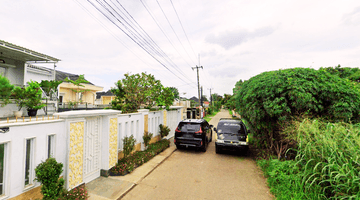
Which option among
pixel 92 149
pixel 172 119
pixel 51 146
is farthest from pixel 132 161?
pixel 172 119

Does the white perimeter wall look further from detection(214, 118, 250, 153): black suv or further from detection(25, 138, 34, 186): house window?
detection(214, 118, 250, 153): black suv

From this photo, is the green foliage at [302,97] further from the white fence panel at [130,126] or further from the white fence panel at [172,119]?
the white fence panel at [172,119]

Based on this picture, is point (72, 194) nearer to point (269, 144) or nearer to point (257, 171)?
point (257, 171)

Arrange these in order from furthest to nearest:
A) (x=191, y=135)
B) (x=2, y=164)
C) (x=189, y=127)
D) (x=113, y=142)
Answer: (x=189, y=127), (x=191, y=135), (x=113, y=142), (x=2, y=164)

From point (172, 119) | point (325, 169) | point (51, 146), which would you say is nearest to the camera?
point (325, 169)

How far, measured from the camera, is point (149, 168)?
220 inches

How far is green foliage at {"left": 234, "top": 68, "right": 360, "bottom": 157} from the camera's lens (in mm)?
4566

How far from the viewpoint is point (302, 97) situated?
4625 mm

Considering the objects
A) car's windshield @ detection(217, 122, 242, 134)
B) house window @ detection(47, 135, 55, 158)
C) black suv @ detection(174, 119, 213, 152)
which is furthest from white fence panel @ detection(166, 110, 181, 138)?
house window @ detection(47, 135, 55, 158)

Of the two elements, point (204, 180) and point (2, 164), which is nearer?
point (2, 164)

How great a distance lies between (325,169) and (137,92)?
7.42m

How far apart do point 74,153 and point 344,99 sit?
771 centimetres

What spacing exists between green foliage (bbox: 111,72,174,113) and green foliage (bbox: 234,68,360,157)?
15.2 ft

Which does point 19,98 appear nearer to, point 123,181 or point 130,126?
point 130,126
